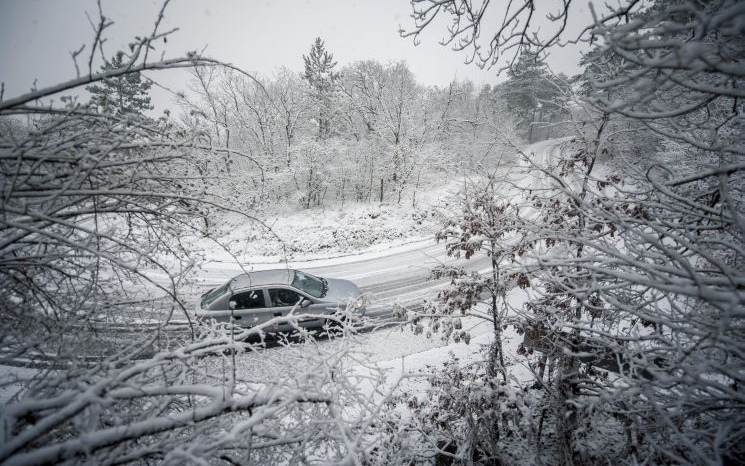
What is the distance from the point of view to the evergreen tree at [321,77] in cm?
2162

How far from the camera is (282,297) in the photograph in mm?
7766

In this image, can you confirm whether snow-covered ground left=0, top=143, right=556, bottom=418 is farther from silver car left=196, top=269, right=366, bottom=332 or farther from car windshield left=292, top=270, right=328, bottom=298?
car windshield left=292, top=270, right=328, bottom=298

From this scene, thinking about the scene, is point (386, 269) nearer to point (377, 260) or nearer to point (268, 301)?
point (377, 260)

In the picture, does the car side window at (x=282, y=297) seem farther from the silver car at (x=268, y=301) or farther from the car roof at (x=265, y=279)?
the car roof at (x=265, y=279)

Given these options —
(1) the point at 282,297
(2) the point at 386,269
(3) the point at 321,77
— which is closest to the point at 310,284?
(1) the point at 282,297

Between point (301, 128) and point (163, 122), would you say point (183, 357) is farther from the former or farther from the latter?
point (301, 128)

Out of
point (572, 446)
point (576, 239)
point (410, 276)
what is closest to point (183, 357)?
point (576, 239)

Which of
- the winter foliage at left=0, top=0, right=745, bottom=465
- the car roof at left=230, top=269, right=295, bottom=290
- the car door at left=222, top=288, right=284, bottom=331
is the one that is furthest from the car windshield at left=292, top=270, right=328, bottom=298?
the winter foliage at left=0, top=0, right=745, bottom=465

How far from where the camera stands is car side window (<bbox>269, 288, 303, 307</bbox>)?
770cm

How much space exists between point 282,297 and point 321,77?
1899 centimetres

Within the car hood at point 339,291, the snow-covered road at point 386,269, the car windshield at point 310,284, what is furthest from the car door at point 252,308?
the snow-covered road at point 386,269

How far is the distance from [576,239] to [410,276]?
34.0 feet

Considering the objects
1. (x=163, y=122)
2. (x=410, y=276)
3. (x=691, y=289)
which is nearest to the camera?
(x=691, y=289)

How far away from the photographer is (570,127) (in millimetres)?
4320
